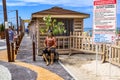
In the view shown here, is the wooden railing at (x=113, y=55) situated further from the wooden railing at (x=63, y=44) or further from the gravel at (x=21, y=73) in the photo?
the wooden railing at (x=63, y=44)

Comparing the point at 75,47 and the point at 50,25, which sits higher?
the point at 50,25

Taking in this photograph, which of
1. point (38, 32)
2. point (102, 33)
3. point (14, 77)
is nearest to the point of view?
point (14, 77)

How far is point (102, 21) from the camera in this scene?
36.4ft

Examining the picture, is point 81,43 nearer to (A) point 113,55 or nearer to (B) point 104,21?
(A) point 113,55

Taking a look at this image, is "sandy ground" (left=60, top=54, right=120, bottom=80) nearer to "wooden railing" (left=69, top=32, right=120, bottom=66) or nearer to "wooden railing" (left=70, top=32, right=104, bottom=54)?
"wooden railing" (left=69, top=32, right=120, bottom=66)

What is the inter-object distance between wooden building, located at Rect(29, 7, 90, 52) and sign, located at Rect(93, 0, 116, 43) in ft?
23.4

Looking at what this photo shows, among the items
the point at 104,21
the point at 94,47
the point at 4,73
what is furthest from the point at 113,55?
Result: the point at 4,73

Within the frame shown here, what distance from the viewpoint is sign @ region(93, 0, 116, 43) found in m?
10.8

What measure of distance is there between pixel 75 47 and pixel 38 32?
2.59m

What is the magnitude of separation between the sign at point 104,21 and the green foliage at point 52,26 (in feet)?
21.6

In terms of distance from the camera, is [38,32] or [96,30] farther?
[38,32]

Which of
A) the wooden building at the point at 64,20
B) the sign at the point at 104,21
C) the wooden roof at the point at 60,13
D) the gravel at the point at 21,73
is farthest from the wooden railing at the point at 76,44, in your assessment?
the gravel at the point at 21,73

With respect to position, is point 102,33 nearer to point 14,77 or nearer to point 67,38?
point 14,77

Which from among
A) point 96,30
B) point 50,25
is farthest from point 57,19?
point 96,30
